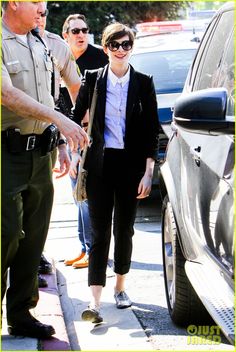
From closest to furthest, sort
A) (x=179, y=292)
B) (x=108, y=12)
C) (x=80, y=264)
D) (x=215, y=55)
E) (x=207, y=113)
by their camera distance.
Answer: (x=207, y=113)
(x=215, y=55)
(x=179, y=292)
(x=80, y=264)
(x=108, y=12)

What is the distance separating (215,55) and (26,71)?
3.47 ft

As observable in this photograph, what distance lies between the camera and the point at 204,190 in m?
3.44

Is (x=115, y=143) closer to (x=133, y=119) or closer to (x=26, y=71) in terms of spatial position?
(x=133, y=119)

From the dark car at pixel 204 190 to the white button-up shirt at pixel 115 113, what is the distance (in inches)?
13.5

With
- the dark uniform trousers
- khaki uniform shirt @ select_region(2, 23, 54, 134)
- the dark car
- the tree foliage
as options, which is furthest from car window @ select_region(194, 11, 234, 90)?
the tree foliage

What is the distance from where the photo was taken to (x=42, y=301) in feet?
16.0

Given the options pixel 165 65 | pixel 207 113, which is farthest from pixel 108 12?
pixel 207 113

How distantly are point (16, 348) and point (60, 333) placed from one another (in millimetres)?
351

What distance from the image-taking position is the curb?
4.14m

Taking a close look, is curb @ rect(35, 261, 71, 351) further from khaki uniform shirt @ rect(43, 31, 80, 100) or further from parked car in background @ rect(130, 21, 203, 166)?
parked car in background @ rect(130, 21, 203, 166)

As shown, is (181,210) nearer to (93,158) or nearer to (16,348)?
(93,158)

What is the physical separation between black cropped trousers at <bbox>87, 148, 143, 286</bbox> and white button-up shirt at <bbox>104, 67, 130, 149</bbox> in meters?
0.06

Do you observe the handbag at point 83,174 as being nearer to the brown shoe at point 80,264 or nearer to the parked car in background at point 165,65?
the brown shoe at point 80,264

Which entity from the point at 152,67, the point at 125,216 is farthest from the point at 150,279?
the point at 152,67
